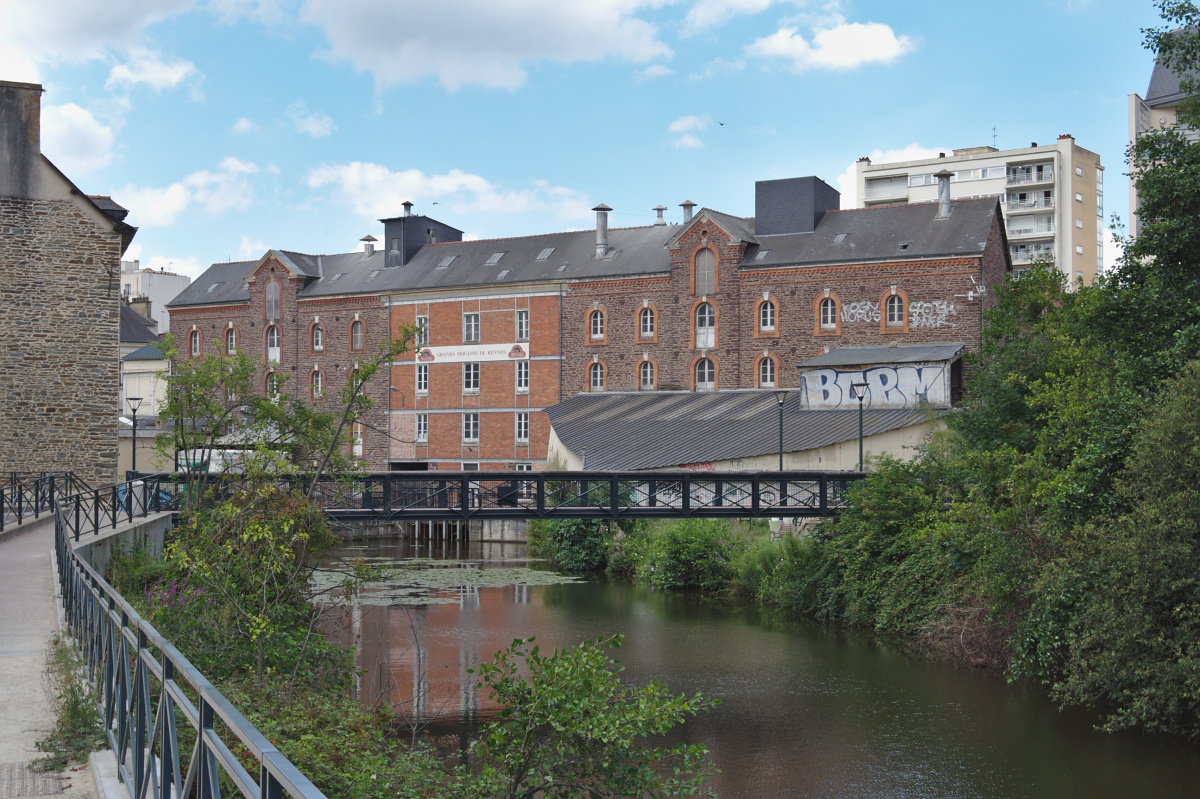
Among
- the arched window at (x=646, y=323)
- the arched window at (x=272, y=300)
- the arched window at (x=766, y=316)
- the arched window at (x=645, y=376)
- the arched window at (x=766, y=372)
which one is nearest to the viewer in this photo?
the arched window at (x=766, y=372)

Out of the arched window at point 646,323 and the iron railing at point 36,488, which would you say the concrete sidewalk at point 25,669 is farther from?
the arched window at point 646,323

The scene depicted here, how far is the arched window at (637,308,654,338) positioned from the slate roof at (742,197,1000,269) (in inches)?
164

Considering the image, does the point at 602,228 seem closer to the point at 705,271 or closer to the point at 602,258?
the point at 602,258

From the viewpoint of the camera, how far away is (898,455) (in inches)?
1175

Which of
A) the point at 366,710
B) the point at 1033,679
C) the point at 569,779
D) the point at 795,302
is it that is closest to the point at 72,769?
the point at 569,779

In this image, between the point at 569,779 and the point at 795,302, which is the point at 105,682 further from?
the point at 795,302

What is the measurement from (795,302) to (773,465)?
10528mm

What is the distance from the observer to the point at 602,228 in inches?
1730

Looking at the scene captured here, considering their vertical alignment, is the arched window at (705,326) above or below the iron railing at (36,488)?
above

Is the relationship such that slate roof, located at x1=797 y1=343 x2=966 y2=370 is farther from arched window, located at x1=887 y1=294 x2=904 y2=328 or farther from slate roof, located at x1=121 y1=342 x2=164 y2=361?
slate roof, located at x1=121 y1=342 x2=164 y2=361

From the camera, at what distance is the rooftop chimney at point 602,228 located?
4369 centimetres

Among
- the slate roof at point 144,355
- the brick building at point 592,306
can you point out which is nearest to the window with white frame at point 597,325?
the brick building at point 592,306

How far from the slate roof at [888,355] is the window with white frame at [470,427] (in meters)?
14.7

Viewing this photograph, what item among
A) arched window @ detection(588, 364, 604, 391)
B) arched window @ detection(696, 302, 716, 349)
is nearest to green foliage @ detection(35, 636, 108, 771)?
Result: arched window @ detection(696, 302, 716, 349)
